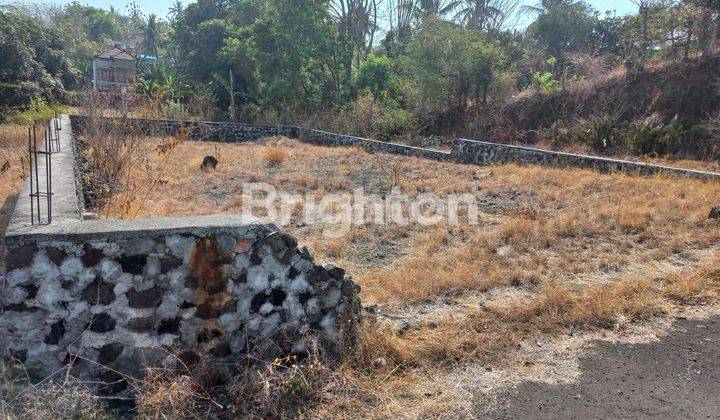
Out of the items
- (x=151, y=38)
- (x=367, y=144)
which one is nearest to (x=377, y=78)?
(x=367, y=144)

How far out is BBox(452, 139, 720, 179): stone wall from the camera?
8383 mm

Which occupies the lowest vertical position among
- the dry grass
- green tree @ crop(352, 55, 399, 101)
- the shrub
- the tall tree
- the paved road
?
the paved road

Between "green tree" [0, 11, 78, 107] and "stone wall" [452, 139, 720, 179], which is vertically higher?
"green tree" [0, 11, 78, 107]

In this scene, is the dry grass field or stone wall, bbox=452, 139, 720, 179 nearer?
the dry grass field

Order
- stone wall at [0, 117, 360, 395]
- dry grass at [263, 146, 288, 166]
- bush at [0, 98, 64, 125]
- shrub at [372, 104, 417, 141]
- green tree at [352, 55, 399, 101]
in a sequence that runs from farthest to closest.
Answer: green tree at [352, 55, 399, 101] < shrub at [372, 104, 417, 141] < bush at [0, 98, 64, 125] < dry grass at [263, 146, 288, 166] < stone wall at [0, 117, 360, 395]

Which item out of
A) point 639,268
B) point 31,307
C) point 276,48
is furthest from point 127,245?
point 276,48

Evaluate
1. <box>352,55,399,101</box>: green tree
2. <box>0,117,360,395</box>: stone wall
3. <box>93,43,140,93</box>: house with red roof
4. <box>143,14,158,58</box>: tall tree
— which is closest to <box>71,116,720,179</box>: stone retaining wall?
<box>93,43,140,93</box>: house with red roof

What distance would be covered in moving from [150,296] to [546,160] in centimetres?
952

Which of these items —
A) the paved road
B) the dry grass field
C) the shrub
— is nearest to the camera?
the paved road

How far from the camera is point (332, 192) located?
848 cm

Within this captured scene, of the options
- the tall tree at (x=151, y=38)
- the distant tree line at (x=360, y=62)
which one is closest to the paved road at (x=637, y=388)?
the distant tree line at (x=360, y=62)

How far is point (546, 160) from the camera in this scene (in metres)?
10.5

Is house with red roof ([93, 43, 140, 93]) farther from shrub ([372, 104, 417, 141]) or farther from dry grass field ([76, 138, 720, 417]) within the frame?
shrub ([372, 104, 417, 141])

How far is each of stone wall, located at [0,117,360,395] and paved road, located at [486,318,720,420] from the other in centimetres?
129
